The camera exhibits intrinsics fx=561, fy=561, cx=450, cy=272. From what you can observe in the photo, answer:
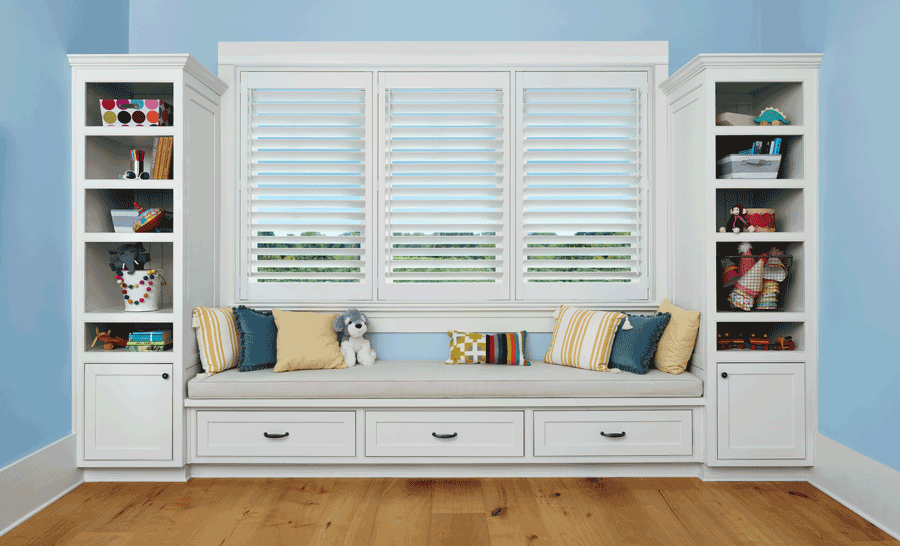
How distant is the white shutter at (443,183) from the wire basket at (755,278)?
1.17m

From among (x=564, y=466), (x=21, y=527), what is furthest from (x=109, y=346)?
(x=564, y=466)

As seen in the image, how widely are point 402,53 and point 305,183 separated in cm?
94

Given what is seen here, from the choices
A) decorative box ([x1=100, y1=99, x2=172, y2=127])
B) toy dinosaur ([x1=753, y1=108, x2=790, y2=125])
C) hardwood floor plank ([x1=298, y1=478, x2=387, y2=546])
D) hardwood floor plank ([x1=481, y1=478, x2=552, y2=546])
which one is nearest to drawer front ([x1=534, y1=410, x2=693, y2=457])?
hardwood floor plank ([x1=481, y1=478, x2=552, y2=546])

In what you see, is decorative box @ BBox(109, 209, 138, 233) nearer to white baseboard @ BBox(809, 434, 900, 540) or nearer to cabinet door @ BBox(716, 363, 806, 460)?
cabinet door @ BBox(716, 363, 806, 460)

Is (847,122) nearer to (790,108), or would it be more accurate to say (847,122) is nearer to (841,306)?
(790,108)

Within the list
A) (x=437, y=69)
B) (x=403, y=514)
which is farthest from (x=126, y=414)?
(x=437, y=69)

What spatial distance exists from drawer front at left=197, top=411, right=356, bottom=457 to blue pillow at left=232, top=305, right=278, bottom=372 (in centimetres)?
27

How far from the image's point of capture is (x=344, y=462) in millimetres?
2793

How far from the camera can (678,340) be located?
2854mm

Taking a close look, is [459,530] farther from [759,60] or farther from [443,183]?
[759,60]

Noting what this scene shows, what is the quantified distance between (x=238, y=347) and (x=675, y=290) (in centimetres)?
242

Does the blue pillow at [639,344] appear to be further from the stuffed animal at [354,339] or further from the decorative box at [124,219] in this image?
the decorative box at [124,219]

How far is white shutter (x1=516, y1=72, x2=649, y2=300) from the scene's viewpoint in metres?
3.23

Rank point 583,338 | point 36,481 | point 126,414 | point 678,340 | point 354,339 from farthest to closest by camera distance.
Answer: point 354,339, point 583,338, point 678,340, point 126,414, point 36,481
